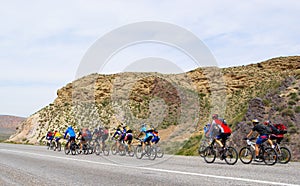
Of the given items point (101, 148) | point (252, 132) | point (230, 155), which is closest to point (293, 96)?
point (252, 132)

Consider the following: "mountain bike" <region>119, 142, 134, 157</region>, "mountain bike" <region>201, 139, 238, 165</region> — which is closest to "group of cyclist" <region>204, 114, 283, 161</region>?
"mountain bike" <region>201, 139, 238, 165</region>

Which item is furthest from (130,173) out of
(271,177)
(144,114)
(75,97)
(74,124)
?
(75,97)

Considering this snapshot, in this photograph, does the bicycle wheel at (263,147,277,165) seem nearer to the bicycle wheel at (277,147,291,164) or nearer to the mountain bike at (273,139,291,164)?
the mountain bike at (273,139,291,164)

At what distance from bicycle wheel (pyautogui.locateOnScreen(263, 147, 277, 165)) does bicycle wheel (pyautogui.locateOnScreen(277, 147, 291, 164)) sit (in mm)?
406

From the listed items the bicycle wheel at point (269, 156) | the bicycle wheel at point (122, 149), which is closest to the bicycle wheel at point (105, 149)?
the bicycle wheel at point (122, 149)

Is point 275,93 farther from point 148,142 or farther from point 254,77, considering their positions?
point 254,77

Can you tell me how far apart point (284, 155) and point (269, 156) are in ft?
4.12

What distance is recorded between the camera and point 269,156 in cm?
1522

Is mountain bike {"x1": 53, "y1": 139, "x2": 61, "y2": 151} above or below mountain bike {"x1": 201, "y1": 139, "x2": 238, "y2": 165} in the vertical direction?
above

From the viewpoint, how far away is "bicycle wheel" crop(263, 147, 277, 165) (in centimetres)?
1507

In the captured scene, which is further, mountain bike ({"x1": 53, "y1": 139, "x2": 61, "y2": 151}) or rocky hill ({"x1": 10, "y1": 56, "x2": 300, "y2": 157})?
rocky hill ({"x1": 10, "y1": 56, "x2": 300, "y2": 157})

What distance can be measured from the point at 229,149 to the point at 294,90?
14.0m

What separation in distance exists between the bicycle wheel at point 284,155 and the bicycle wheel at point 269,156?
406 millimetres

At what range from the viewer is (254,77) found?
60125 mm
